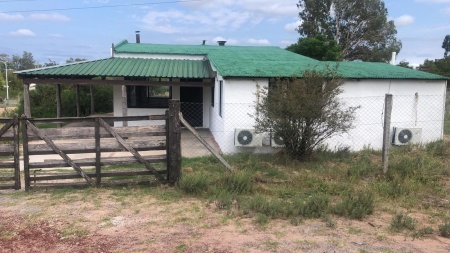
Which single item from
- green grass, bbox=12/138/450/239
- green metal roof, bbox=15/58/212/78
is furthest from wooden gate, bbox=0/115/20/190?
green metal roof, bbox=15/58/212/78

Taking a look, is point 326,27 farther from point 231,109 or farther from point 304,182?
point 304,182

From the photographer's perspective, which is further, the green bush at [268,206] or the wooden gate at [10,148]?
the wooden gate at [10,148]

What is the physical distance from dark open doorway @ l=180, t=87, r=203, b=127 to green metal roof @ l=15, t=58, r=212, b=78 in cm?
118

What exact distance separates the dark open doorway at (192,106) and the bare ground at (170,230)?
393 inches

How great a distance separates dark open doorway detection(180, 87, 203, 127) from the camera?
1565cm

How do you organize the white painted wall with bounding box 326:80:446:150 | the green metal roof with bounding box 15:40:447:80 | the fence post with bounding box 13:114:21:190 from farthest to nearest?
the white painted wall with bounding box 326:80:446:150, the green metal roof with bounding box 15:40:447:80, the fence post with bounding box 13:114:21:190

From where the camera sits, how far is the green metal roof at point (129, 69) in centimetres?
1238

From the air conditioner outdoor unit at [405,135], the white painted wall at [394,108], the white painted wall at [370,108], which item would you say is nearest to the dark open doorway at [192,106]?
the white painted wall at [370,108]

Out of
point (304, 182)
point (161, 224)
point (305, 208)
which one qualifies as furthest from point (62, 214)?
point (304, 182)

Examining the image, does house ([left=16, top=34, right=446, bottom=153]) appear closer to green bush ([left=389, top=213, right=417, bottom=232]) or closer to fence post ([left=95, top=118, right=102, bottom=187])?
fence post ([left=95, top=118, right=102, bottom=187])

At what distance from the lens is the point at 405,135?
10.5 meters

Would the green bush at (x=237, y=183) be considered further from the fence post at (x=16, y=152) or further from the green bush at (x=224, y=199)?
the fence post at (x=16, y=152)

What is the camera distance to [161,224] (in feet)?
15.7

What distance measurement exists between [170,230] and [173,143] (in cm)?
210
